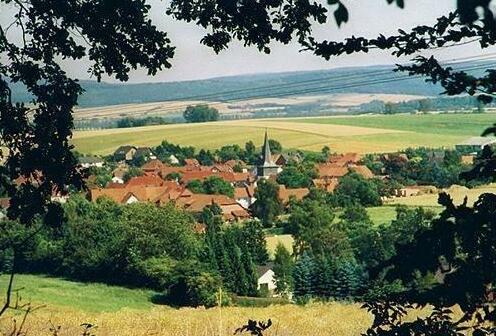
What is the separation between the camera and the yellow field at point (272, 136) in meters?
121

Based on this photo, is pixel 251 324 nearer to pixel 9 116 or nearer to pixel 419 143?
pixel 9 116

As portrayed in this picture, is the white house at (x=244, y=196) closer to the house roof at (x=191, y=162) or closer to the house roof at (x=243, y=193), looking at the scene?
the house roof at (x=243, y=193)

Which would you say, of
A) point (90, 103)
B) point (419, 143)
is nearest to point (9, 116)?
point (419, 143)

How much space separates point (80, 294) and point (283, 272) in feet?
41.6

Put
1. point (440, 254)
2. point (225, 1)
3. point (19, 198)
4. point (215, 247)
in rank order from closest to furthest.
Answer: point (440, 254), point (225, 1), point (19, 198), point (215, 247)

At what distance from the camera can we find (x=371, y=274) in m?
3.31

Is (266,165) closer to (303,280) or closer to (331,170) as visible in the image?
(331,170)

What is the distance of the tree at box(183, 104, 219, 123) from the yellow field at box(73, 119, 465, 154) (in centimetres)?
1796

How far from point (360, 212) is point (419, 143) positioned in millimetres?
59711

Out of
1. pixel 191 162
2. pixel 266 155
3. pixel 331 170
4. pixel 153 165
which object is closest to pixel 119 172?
pixel 153 165

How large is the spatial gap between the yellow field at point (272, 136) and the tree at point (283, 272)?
70938 millimetres

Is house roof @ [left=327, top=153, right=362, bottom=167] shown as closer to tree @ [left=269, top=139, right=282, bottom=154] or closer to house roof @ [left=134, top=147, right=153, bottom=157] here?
tree @ [left=269, top=139, right=282, bottom=154]

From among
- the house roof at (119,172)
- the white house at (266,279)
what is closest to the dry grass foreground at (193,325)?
the white house at (266,279)

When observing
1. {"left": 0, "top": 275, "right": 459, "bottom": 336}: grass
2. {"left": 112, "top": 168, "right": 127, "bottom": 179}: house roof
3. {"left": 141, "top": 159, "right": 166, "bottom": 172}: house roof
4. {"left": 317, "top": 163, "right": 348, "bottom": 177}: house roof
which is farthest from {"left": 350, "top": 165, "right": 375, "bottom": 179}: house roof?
{"left": 0, "top": 275, "right": 459, "bottom": 336}: grass
